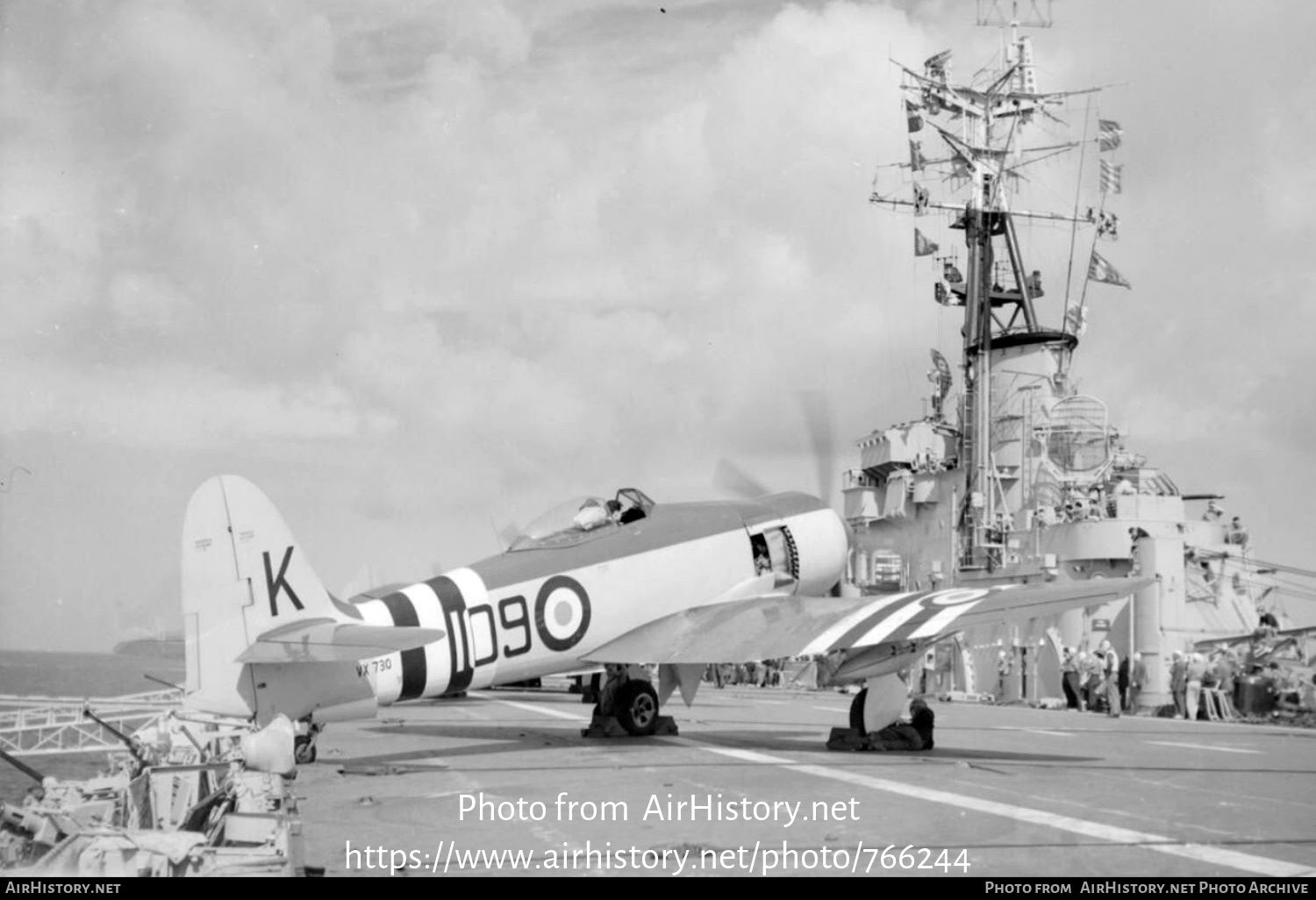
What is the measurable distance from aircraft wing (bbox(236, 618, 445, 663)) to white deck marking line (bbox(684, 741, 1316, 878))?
386cm

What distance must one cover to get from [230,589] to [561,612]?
4088 mm

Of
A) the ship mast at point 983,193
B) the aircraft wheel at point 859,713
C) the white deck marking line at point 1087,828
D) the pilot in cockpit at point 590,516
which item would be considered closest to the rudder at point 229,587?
the pilot in cockpit at point 590,516

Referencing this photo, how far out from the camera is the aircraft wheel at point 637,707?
52.5 feet

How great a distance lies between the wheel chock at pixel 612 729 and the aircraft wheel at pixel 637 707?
0.05 meters

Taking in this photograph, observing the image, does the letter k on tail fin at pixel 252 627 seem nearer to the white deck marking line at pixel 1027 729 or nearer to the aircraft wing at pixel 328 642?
the aircraft wing at pixel 328 642

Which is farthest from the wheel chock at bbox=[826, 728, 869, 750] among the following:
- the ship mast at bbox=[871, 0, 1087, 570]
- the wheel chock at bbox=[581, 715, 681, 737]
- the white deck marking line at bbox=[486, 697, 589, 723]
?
the ship mast at bbox=[871, 0, 1087, 570]

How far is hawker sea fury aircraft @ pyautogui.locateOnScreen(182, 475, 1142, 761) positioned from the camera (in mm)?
11336

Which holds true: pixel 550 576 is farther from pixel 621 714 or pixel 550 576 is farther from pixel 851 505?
pixel 851 505

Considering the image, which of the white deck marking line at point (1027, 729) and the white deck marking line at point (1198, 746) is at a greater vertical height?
the white deck marking line at point (1198, 746)

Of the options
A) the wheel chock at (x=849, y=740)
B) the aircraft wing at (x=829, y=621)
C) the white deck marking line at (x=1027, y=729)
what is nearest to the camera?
the aircraft wing at (x=829, y=621)

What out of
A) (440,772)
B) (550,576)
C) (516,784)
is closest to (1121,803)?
(516,784)

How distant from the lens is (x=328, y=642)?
37.4 ft

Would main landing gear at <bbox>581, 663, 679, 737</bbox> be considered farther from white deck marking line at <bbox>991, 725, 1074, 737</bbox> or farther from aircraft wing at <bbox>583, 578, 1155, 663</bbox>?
white deck marking line at <bbox>991, 725, 1074, 737</bbox>

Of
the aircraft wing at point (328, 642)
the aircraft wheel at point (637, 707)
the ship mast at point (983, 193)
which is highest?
the ship mast at point (983, 193)
